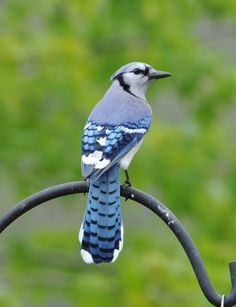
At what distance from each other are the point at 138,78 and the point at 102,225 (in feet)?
4.94

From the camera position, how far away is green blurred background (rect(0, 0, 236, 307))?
7.76 meters

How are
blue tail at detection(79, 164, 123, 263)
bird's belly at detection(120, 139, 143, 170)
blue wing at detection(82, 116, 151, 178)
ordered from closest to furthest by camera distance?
blue tail at detection(79, 164, 123, 263)
blue wing at detection(82, 116, 151, 178)
bird's belly at detection(120, 139, 143, 170)

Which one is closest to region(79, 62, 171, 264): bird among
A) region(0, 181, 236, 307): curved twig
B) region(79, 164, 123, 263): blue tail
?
region(79, 164, 123, 263): blue tail

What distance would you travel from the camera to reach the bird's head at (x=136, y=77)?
5242mm

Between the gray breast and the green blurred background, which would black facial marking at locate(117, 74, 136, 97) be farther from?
the green blurred background

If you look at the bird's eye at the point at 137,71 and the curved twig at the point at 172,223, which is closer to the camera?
the curved twig at the point at 172,223

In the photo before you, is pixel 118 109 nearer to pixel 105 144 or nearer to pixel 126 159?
pixel 126 159

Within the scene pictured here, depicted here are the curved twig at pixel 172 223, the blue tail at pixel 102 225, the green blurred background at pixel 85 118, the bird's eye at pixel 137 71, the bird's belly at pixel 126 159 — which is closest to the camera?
the curved twig at pixel 172 223

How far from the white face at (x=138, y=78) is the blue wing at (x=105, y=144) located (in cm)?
51

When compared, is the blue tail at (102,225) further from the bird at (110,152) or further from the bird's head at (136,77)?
the bird's head at (136,77)

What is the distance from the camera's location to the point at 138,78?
5.28 m

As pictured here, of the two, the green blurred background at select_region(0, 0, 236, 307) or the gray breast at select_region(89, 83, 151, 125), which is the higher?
the green blurred background at select_region(0, 0, 236, 307)

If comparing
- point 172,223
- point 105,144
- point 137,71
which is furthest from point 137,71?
point 172,223

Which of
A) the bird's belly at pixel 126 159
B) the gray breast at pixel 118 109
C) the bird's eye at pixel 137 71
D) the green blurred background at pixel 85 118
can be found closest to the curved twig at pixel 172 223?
the bird's belly at pixel 126 159
